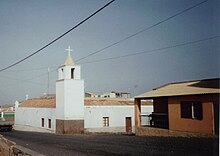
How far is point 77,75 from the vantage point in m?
28.1

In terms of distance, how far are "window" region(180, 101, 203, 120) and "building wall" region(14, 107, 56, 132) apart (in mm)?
16217

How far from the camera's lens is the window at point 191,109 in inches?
607

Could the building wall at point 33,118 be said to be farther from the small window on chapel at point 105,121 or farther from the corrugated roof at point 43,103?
the small window on chapel at point 105,121

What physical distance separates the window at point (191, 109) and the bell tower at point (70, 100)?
42.9 ft

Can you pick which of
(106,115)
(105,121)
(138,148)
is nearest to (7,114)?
(105,121)

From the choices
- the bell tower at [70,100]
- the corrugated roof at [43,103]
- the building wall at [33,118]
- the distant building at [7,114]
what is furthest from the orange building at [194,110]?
the distant building at [7,114]

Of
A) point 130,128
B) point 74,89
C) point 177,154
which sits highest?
point 74,89

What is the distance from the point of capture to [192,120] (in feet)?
51.1

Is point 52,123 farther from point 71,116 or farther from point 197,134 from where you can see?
point 197,134

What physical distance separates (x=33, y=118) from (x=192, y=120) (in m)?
24.7

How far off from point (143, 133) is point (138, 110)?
1.94 metres

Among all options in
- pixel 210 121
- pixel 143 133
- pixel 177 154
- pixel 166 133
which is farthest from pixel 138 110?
pixel 177 154

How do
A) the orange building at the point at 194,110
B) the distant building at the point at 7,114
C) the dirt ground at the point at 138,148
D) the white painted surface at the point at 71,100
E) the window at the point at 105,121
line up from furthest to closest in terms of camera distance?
the distant building at the point at 7,114 → the window at the point at 105,121 → the white painted surface at the point at 71,100 → the orange building at the point at 194,110 → the dirt ground at the point at 138,148

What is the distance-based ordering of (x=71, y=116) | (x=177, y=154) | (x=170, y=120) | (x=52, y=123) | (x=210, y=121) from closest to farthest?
(x=177, y=154) < (x=210, y=121) < (x=170, y=120) < (x=71, y=116) < (x=52, y=123)
